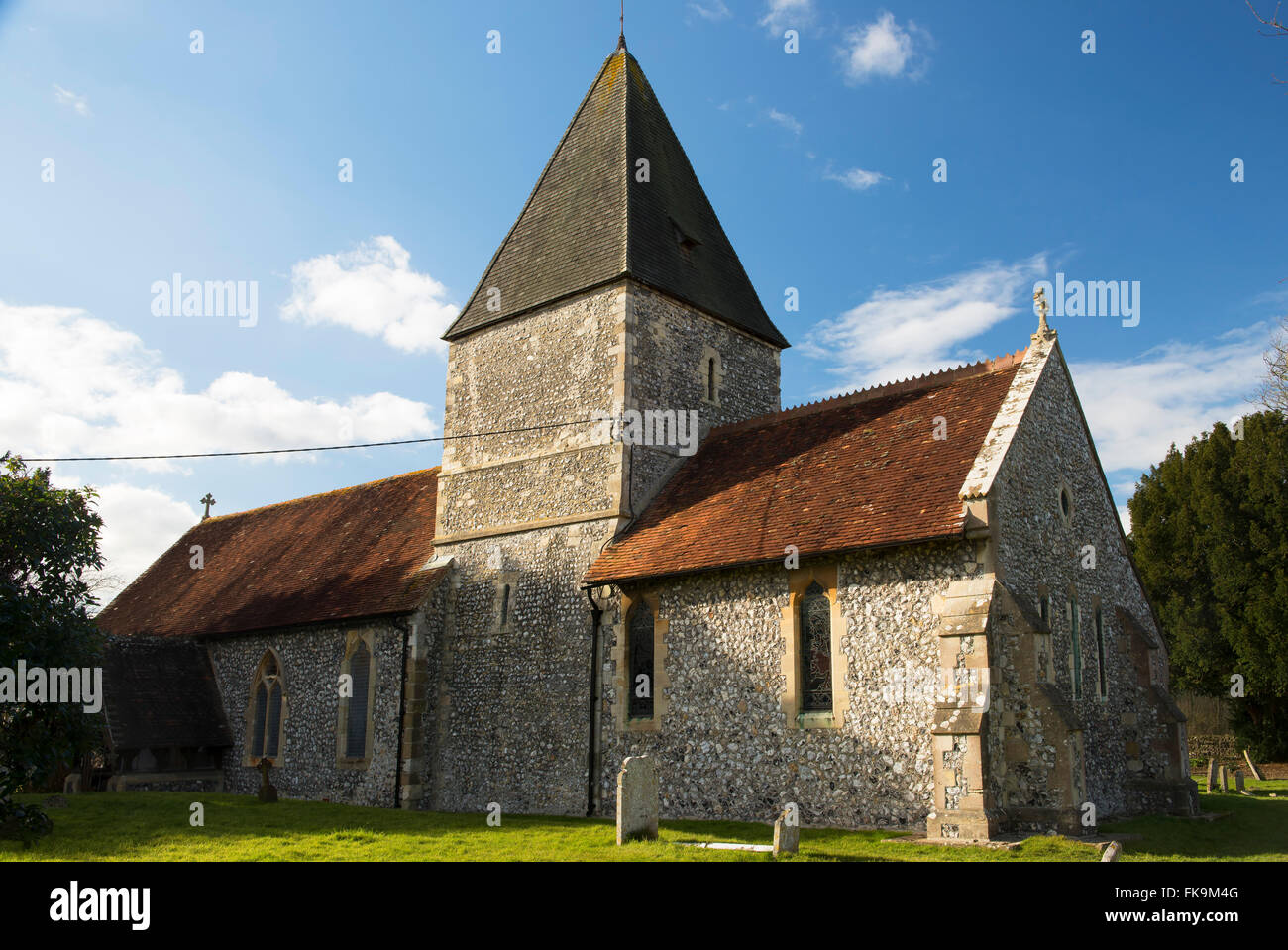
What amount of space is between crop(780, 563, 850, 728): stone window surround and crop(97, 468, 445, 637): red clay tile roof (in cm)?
798

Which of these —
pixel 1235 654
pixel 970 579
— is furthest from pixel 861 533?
pixel 1235 654

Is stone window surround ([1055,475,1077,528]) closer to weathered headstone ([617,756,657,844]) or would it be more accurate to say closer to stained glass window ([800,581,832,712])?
stained glass window ([800,581,832,712])

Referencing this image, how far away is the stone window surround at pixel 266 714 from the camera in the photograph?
22.1 m

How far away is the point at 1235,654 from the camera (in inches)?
1312

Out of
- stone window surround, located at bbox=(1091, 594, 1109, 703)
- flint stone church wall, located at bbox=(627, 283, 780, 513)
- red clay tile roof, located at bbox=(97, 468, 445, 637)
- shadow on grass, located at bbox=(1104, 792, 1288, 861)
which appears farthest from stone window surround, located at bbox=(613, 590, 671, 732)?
stone window surround, located at bbox=(1091, 594, 1109, 703)

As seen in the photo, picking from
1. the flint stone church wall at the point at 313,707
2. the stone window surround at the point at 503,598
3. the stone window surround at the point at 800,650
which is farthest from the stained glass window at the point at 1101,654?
the flint stone church wall at the point at 313,707

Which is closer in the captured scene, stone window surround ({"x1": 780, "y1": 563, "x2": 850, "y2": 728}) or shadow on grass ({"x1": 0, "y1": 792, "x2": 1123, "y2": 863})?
shadow on grass ({"x1": 0, "y1": 792, "x2": 1123, "y2": 863})

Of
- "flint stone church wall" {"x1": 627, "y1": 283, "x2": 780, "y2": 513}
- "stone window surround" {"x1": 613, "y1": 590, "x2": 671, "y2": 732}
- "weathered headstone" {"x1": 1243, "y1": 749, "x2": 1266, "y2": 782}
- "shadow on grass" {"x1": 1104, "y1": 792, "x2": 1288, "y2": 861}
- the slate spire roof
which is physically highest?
the slate spire roof

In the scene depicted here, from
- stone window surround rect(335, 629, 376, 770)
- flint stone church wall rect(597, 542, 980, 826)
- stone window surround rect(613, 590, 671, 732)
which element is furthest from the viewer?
stone window surround rect(335, 629, 376, 770)

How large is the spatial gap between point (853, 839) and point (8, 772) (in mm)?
10974

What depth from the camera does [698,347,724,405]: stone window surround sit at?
67.3 feet

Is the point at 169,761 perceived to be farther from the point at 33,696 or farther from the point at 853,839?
the point at 853,839

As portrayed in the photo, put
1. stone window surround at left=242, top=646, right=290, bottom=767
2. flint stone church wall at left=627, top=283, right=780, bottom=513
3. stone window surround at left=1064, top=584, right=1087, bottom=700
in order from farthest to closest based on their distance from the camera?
stone window surround at left=242, top=646, right=290, bottom=767 → flint stone church wall at left=627, top=283, right=780, bottom=513 → stone window surround at left=1064, top=584, right=1087, bottom=700

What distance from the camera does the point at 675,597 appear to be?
1662cm
